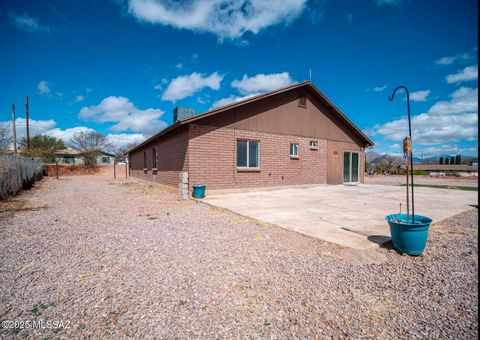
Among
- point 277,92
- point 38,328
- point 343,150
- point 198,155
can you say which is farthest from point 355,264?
point 343,150

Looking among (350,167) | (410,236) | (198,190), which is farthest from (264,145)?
(410,236)

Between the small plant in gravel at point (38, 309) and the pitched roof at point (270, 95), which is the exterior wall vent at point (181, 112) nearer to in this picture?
the pitched roof at point (270, 95)

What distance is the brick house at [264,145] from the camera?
31.6ft

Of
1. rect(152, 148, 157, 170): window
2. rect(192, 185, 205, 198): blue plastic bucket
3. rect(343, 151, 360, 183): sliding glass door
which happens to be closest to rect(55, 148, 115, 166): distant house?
rect(152, 148, 157, 170): window

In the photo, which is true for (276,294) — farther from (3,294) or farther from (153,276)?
(3,294)

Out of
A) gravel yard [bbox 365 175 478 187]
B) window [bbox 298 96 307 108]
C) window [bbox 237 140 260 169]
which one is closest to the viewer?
window [bbox 237 140 260 169]

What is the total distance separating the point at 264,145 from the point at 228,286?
9.31 meters

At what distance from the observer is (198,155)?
942cm

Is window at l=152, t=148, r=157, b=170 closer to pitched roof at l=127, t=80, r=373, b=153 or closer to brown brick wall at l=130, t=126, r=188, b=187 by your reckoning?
brown brick wall at l=130, t=126, r=188, b=187

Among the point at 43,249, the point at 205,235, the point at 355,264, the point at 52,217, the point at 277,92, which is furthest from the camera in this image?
the point at 277,92

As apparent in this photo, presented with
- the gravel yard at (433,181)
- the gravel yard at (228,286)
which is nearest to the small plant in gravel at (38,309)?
the gravel yard at (228,286)

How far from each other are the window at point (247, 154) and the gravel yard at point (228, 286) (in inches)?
259

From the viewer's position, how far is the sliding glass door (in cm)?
1563

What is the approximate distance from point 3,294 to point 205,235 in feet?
8.43
